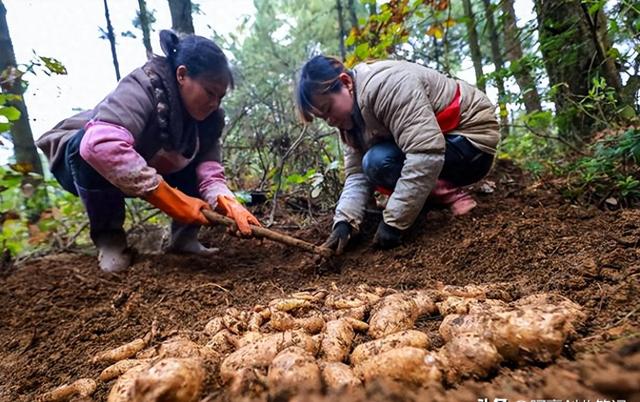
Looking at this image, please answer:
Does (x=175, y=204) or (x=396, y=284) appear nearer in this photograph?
(x=396, y=284)

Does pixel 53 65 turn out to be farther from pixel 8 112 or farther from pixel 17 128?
pixel 17 128

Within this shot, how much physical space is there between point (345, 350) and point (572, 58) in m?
2.40

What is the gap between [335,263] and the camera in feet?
6.36

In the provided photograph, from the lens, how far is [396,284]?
1.55 meters

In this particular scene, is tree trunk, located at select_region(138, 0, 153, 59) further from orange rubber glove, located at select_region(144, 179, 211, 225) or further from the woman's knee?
the woman's knee

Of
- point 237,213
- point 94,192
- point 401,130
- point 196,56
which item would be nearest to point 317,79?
point 401,130

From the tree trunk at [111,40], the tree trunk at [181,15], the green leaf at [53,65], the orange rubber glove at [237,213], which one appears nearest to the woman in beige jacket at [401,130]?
the orange rubber glove at [237,213]

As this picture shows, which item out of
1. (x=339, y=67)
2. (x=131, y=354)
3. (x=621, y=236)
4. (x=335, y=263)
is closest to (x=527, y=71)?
(x=339, y=67)

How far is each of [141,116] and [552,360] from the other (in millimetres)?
1903

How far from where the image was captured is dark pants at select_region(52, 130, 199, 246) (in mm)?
1950

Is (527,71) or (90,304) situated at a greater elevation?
(527,71)

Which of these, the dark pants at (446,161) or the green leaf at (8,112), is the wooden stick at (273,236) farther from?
the green leaf at (8,112)

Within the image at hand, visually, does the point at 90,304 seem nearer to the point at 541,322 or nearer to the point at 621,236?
the point at 541,322

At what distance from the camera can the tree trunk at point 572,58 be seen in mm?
2236
